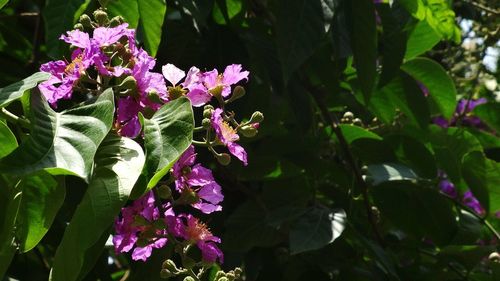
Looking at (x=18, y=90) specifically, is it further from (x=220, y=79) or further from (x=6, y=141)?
(x=220, y=79)

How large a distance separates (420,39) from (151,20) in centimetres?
62

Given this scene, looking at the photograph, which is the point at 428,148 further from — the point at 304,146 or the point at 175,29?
the point at 175,29

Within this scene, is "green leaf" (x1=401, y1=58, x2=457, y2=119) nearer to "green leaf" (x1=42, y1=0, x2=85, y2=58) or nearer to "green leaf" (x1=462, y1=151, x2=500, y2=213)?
"green leaf" (x1=462, y1=151, x2=500, y2=213)

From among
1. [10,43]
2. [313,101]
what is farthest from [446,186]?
[10,43]

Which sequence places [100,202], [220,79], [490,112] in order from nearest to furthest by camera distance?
[100,202]
[220,79]
[490,112]

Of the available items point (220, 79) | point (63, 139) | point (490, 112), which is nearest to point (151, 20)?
point (220, 79)

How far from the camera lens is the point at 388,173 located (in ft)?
4.84

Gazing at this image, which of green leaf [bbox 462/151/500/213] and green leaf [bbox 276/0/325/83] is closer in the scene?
green leaf [bbox 276/0/325/83]

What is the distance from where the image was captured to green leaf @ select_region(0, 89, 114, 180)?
0.63 metres

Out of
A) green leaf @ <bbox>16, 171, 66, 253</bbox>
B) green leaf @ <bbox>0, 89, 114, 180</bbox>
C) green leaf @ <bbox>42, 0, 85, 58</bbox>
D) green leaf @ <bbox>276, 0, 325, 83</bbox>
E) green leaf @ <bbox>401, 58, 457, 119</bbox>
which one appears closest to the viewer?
green leaf @ <bbox>0, 89, 114, 180</bbox>

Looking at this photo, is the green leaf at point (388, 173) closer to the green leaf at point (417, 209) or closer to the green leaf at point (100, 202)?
the green leaf at point (417, 209)

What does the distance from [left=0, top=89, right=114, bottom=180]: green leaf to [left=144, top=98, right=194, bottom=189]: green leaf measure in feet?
0.12

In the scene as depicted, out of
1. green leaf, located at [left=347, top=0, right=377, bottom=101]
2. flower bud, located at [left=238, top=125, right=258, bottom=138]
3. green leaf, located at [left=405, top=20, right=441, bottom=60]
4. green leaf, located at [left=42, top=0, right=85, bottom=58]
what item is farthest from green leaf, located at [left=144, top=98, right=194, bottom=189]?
green leaf, located at [left=405, top=20, right=441, bottom=60]

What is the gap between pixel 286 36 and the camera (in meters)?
1.31
